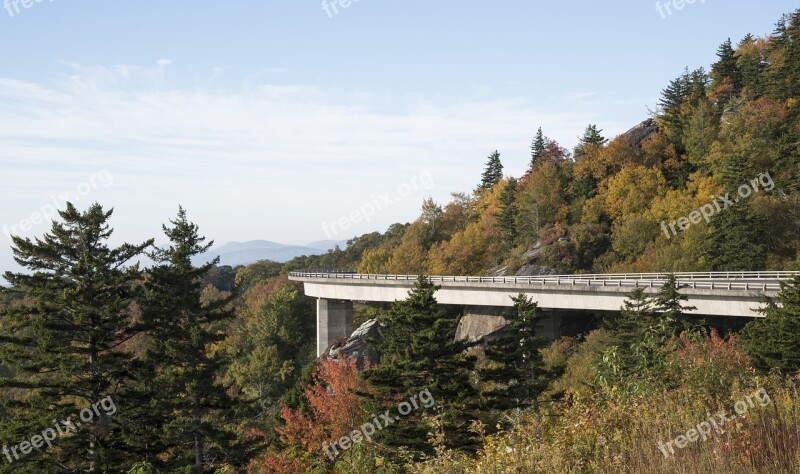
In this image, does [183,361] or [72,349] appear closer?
[72,349]

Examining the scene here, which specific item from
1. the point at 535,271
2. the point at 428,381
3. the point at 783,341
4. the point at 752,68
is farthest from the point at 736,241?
the point at 752,68

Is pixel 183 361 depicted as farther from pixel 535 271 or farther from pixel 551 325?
pixel 535 271

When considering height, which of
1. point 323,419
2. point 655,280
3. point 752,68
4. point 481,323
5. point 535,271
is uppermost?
point 752,68

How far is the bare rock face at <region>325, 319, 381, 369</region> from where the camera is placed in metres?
56.3

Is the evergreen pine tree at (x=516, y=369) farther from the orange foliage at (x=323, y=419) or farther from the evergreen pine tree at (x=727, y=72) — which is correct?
the evergreen pine tree at (x=727, y=72)

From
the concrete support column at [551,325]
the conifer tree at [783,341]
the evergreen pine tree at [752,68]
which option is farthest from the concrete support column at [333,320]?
the evergreen pine tree at [752,68]

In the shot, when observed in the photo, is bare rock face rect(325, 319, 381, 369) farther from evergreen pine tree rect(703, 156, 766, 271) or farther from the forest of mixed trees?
evergreen pine tree rect(703, 156, 766, 271)

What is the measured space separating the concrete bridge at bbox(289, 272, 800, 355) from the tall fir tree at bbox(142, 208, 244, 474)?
22.8 metres

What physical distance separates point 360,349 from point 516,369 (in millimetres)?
34070

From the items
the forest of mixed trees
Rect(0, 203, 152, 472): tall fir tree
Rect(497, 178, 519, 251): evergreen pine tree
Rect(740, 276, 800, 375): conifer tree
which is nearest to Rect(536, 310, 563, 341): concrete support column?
the forest of mixed trees

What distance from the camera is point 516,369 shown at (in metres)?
24.7

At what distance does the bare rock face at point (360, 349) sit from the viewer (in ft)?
185

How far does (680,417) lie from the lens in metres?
8.23

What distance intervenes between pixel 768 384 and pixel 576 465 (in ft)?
13.6
